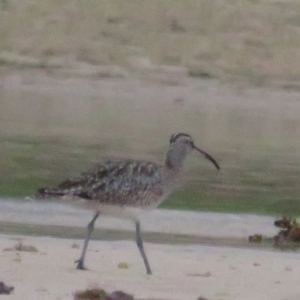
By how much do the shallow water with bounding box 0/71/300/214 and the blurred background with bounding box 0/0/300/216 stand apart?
4 cm

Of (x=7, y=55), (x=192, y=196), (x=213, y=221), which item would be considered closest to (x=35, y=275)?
(x=213, y=221)

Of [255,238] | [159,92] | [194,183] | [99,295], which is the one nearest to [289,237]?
[255,238]

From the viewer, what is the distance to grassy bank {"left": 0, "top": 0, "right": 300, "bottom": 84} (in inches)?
1852

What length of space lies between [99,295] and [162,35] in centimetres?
4226

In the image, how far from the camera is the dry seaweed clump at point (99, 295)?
961cm

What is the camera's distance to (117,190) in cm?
1146

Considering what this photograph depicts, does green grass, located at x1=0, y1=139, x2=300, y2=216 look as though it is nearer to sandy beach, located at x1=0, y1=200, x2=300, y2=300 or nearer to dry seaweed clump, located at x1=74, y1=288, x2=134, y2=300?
sandy beach, located at x1=0, y1=200, x2=300, y2=300

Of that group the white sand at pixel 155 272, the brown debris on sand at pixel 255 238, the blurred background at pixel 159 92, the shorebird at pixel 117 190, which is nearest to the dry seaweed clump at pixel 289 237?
the brown debris on sand at pixel 255 238

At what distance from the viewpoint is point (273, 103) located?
4300 centimetres

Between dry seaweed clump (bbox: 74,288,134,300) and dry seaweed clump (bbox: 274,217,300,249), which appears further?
dry seaweed clump (bbox: 274,217,300,249)

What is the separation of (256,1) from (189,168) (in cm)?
3298

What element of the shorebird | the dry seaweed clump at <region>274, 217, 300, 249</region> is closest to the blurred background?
the dry seaweed clump at <region>274, 217, 300, 249</region>

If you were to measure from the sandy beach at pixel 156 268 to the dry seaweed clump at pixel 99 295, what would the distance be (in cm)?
15

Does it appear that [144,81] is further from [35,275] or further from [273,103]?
[35,275]
